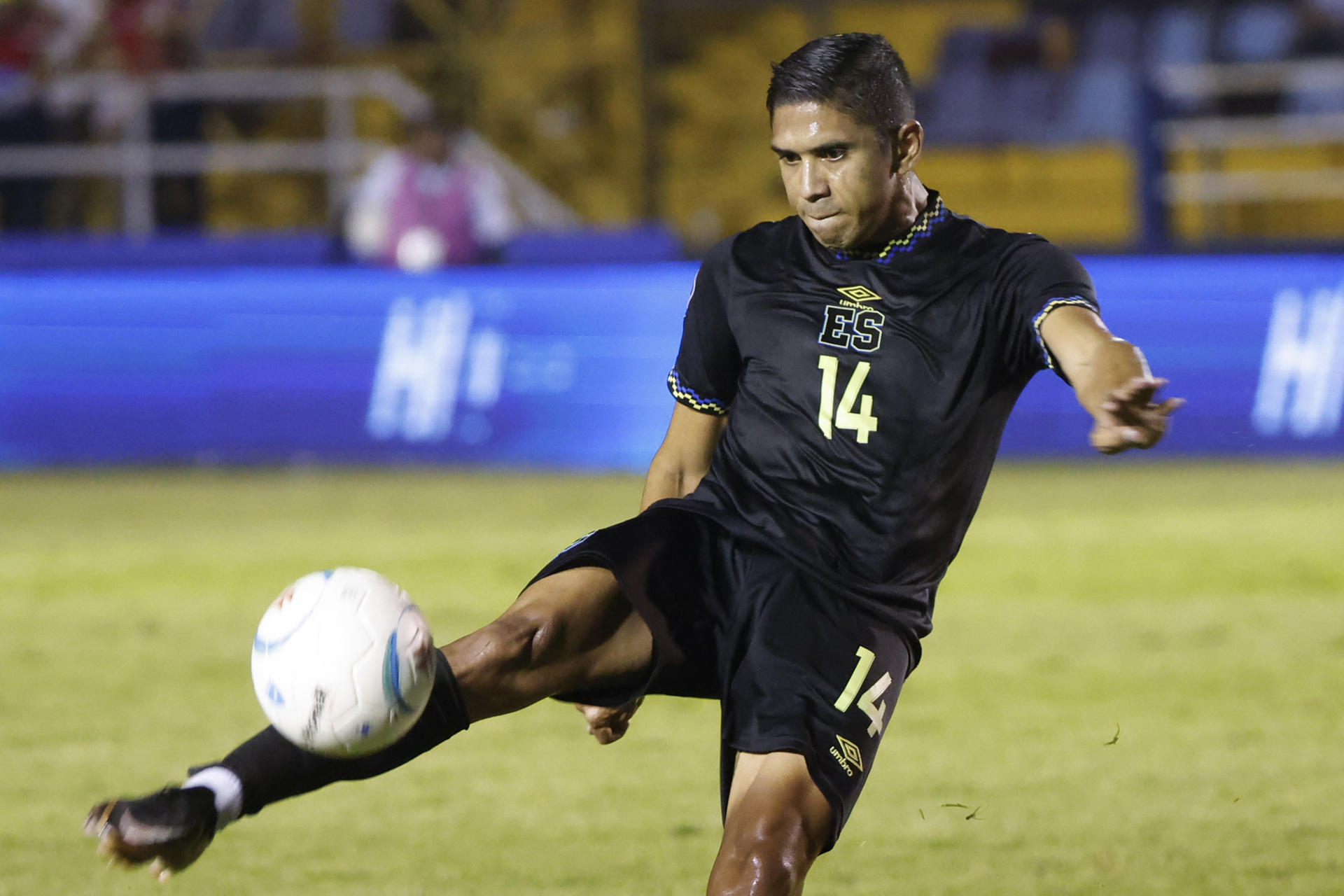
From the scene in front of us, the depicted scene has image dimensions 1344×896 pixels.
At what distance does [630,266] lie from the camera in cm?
1242

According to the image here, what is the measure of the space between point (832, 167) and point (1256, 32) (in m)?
15.3

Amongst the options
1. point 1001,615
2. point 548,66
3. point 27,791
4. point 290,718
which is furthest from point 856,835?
point 548,66

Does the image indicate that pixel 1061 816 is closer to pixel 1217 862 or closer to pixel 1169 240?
pixel 1217 862

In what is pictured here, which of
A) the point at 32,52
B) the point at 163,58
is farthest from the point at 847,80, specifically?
the point at 32,52

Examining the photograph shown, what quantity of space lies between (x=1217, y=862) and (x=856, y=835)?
919 mm

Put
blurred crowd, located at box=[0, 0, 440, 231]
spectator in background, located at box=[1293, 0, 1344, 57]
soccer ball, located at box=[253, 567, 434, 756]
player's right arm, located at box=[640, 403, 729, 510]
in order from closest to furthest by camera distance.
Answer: soccer ball, located at box=[253, 567, 434, 756], player's right arm, located at box=[640, 403, 729, 510], blurred crowd, located at box=[0, 0, 440, 231], spectator in background, located at box=[1293, 0, 1344, 57]

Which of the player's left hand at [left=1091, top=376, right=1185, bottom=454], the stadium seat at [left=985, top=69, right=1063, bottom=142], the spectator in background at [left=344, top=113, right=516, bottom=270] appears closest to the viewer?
the player's left hand at [left=1091, top=376, right=1185, bottom=454]

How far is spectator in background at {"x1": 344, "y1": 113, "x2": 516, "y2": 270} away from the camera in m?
12.8

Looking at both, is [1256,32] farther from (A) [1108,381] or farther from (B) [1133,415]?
(B) [1133,415]

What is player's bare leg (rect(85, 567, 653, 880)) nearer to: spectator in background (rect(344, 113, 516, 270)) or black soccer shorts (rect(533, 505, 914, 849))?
black soccer shorts (rect(533, 505, 914, 849))

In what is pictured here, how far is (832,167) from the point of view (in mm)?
3758

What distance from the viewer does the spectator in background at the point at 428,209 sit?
12.8 m

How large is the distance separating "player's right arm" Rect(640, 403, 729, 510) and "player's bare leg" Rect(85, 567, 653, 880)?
442mm

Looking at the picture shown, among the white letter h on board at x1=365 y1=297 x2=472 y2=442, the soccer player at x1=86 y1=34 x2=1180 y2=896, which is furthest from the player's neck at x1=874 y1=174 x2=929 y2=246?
the white letter h on board at x1=365 y1=297 x2=472 y2=442
